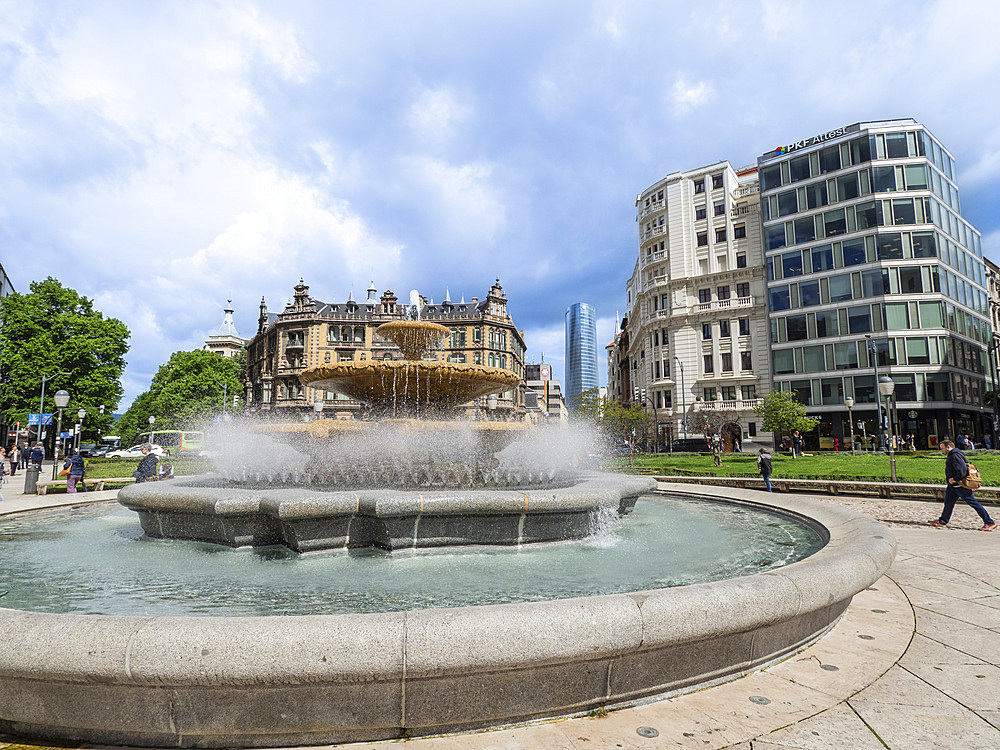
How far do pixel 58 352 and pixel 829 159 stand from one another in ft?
207

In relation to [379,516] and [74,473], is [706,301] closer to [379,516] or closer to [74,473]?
[74,473]

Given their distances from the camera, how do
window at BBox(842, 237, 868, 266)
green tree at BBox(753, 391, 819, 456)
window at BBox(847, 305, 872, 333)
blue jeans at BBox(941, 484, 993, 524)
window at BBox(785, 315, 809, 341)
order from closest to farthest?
blue jeans at BBox(941, 484, 993, 524) < green tree at BBox(753, 391, 819, 456) < window at BBox(847, 305, 872, 333) < window at BBox(842, 237, 868, 266) < window at BBox(785, 315, 809, 341)

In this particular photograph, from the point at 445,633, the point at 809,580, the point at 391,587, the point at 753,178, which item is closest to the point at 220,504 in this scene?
the point at 391,587

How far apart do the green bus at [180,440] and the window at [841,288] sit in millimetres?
52070

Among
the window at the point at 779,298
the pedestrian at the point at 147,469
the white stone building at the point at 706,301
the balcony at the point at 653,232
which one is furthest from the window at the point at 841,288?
the pedestrian at the point at 147,469

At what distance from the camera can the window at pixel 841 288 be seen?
1800 inches

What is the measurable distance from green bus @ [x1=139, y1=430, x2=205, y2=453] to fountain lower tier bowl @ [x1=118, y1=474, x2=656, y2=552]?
3799cm

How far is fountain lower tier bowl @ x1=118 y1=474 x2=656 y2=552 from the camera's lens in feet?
18.8

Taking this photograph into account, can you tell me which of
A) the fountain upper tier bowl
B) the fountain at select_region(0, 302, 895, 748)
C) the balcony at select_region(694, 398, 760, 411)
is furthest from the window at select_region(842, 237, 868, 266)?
the fountain at select_region(0, 302, 895, 748)

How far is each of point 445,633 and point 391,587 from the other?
2247mm

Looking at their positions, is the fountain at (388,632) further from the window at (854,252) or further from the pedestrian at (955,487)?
the window at (854,252)

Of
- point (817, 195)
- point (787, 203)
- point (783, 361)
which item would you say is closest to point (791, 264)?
point (787, 203)

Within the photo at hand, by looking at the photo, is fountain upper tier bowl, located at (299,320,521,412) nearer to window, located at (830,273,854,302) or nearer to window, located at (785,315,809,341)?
window, located at (785,315,809,341)

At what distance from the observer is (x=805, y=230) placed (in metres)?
48.8
